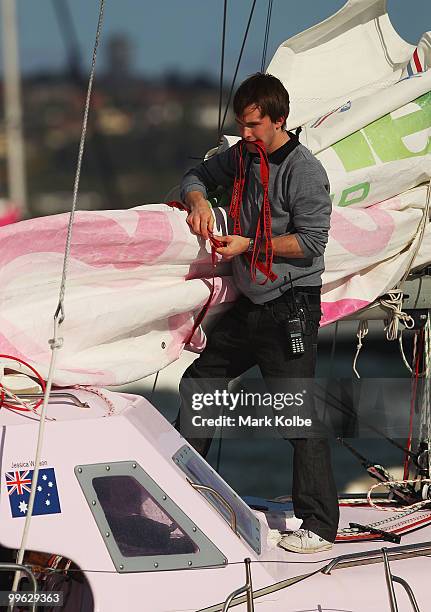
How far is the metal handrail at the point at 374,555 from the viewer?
11.4 ft

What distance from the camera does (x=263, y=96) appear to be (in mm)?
3824

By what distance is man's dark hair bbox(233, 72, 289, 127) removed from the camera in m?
3.83

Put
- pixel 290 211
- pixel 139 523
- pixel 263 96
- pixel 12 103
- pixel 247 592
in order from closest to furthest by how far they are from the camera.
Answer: pixel 247 592
pixel 139 523
pixel 263 96
pixel 290 211
pixel 12 103

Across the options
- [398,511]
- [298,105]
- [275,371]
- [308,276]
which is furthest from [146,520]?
[298,105]

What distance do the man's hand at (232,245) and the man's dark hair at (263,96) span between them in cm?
39

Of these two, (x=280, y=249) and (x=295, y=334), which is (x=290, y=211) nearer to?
(x=280, y=249)

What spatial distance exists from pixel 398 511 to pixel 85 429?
150 cm

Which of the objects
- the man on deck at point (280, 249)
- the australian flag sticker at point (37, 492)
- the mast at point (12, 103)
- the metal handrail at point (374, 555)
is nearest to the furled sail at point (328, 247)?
the man on deck at point (280, 249)

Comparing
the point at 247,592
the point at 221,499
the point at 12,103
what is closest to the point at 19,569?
the point at 247,592

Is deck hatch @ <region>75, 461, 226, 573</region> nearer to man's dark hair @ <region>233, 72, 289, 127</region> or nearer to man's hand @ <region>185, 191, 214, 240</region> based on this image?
man's hand @ <region>185, 191, 214, 240</region>

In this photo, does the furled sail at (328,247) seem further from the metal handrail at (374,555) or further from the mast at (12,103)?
the mast at (12,103)

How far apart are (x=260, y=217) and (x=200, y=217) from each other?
0.20 m

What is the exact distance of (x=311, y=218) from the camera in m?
3.86

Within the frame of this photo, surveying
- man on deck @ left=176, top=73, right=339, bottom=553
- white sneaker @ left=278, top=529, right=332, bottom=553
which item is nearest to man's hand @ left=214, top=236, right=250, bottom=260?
man on deck @ left=176, top=73, right=339, bottom=553
